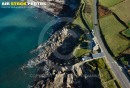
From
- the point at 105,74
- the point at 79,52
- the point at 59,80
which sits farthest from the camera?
the point at 79,52

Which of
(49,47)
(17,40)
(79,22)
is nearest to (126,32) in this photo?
(79,22)

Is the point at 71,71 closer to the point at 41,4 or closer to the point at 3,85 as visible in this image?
the point at 3,85

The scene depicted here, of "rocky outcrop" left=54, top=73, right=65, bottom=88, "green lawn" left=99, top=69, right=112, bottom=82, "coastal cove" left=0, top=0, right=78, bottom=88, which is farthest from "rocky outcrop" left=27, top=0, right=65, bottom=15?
"green lawn" left=99, top=69, right=112, bottom=82

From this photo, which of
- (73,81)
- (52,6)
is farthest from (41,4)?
(73,81)

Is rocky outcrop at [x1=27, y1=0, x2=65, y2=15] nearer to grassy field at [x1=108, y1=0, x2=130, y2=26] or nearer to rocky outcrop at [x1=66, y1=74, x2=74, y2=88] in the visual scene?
grassy field at [x1=108, y1=0, x2=130, y2=26]

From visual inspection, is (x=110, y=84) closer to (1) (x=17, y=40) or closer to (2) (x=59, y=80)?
(2) (x=59, y=80)

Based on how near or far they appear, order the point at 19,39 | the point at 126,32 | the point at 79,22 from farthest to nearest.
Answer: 1. the point at 19,39
2. the point at 79,22
3. the point at 126,32
